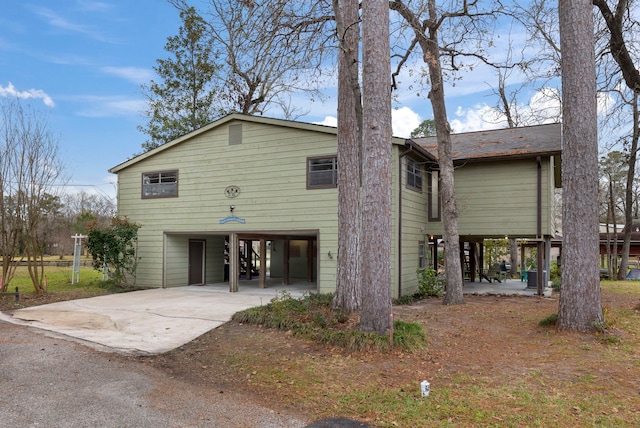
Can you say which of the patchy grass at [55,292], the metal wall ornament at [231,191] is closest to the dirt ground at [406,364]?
the patchy grass at [55,292]

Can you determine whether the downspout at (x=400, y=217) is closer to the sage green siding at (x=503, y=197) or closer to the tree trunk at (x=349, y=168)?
the sage green siding at (x=503, y=197)

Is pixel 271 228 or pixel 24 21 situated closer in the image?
pixel 271 228

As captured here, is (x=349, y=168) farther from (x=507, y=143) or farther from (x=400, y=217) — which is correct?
(x=507, y=143)

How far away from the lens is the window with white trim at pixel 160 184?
14.4 m

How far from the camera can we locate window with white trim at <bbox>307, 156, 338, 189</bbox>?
1209 cm

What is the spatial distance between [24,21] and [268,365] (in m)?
15.1

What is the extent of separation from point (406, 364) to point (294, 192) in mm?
7727

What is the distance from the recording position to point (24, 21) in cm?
1410

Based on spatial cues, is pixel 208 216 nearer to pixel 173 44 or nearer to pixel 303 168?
pixel 303 168

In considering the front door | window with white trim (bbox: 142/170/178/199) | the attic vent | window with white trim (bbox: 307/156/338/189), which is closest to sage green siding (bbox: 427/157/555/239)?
window with white trim (bbox: 307/156/338/189)

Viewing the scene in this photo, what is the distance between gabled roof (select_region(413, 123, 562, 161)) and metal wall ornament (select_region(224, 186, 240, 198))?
21.3 feet

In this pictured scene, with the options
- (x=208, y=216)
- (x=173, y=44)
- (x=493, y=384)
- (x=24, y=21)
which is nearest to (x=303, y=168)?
(x=208, y=216)

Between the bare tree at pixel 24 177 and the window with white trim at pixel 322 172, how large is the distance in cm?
695

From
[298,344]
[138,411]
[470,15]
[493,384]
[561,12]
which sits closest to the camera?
[138,411]
